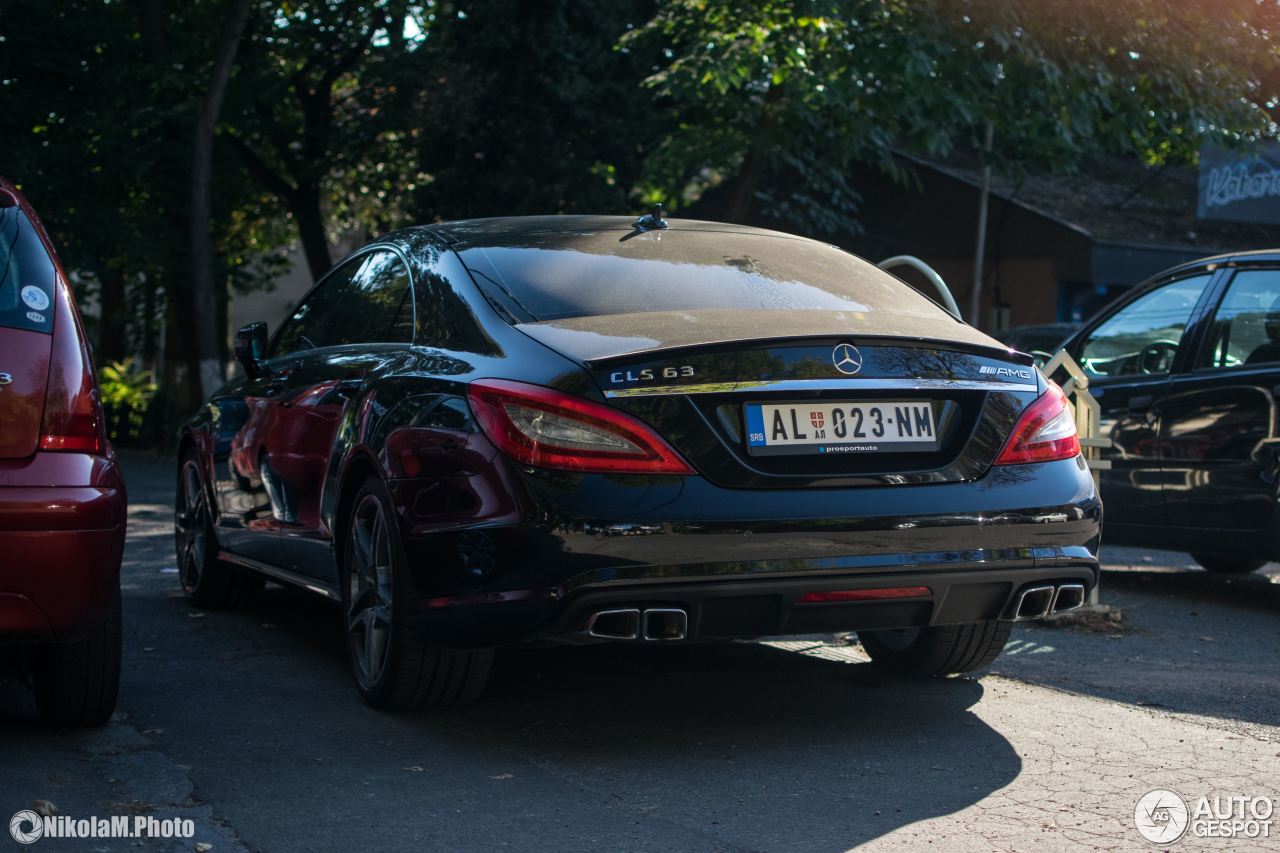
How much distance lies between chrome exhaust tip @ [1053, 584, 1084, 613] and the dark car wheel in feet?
5.37

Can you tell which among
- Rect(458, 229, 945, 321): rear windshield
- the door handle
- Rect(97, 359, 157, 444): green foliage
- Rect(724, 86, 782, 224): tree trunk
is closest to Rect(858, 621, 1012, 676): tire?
Rect(458, 229, 945, 321): rear windshield

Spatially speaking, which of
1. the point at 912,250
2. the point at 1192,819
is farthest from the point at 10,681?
the point at 912,250

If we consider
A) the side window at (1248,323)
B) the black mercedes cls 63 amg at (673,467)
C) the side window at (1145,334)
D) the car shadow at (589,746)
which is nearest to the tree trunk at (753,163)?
the side window at (1145,334)

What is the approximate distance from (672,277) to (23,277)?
188 cm

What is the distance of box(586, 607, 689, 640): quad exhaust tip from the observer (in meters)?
4.17

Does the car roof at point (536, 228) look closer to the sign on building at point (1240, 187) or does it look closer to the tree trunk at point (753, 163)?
the tree trunk at point (753, 163)

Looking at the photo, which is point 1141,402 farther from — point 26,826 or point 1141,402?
point 26,826

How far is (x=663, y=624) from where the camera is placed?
165 inches

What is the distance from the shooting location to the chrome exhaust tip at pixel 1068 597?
4.60 metres

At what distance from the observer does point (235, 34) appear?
2050 centimetres

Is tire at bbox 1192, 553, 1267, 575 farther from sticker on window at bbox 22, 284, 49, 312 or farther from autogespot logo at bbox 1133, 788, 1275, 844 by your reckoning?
sticker on window at bbox 22, 284, 49, 312

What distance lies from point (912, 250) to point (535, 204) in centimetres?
1078

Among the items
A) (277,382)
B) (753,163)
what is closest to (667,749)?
(277,382)

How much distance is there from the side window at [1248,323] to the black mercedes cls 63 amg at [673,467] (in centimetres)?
266
